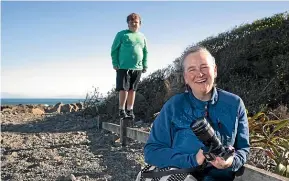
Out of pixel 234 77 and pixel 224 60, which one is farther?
pixel 224 60

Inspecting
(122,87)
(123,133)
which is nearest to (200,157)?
(123,133)

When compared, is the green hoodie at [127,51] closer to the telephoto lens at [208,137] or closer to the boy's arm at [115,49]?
the boy's arm at [115,49]

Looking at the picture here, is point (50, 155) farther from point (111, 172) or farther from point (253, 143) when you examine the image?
point (253, 143)

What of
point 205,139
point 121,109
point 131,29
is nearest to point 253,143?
point 205,139

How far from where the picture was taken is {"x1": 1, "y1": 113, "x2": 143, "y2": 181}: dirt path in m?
4.49

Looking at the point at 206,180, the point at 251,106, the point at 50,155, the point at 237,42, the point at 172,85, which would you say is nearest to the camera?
the point at 206,180

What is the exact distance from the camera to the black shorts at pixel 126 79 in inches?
257

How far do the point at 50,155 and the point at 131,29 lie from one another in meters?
2.43

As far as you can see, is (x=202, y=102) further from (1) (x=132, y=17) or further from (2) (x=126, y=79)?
(1) (x=132, y=17)

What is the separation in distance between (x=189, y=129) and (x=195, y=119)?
0.08 m

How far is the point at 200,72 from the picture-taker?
2.64 m

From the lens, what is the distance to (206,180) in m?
2.57

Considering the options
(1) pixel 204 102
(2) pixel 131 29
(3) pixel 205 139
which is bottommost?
(3) pixel 205 139

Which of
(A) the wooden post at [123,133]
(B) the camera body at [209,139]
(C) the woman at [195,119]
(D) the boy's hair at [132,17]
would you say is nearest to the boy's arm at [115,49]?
(D) the boy's hair at [132,17]
